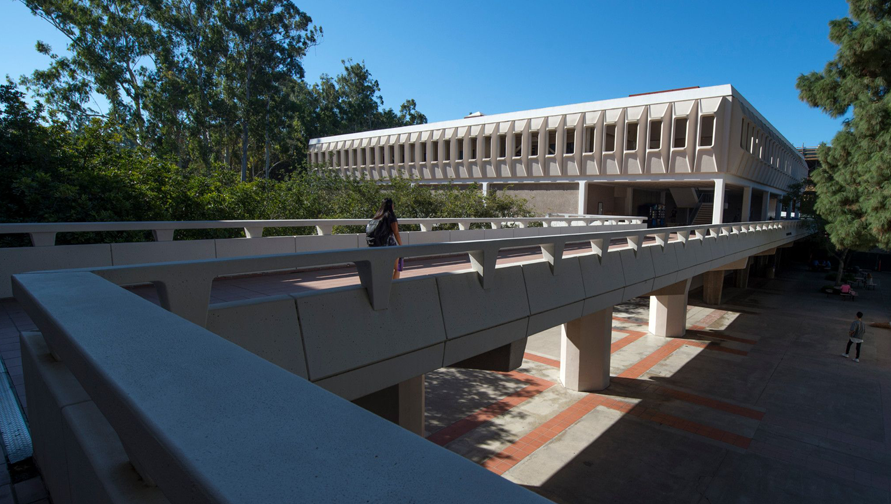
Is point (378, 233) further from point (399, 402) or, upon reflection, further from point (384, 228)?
point (399, 402)

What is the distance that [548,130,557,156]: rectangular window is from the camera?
3794 cm

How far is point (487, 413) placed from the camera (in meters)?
13.0

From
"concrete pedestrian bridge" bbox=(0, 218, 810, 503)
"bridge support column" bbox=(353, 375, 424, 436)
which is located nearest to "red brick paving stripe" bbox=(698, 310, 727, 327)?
"bridge support column" bbox=(353, 375, 424, 436)

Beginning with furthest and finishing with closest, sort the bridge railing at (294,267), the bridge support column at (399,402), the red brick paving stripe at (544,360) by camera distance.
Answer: the red brick paving stripe at (544,360)
the bridge support column at (399,402)
the bridge railing at (294,267)

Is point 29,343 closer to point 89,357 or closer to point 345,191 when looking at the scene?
point 89,357

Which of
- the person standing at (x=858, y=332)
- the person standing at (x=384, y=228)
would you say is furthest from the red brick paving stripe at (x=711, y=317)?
the person standing at (x=384, y=228)

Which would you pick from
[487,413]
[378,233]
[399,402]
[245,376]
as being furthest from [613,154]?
[245,376]

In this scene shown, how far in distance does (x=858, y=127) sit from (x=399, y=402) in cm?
2755

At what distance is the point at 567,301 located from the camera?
809cm

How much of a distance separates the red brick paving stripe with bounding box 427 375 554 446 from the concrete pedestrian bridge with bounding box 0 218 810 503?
5.80 meters

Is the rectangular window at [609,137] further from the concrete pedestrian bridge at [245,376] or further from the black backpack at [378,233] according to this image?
the concrete pedestrian bridge at [245,376]

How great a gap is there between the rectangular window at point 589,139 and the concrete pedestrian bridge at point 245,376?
3194cm

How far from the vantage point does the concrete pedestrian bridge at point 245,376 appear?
1.05 meters

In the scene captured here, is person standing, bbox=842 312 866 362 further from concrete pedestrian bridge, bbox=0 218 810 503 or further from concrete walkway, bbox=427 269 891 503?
concrete pedestrian bridge, bbox=0 218 810 503
